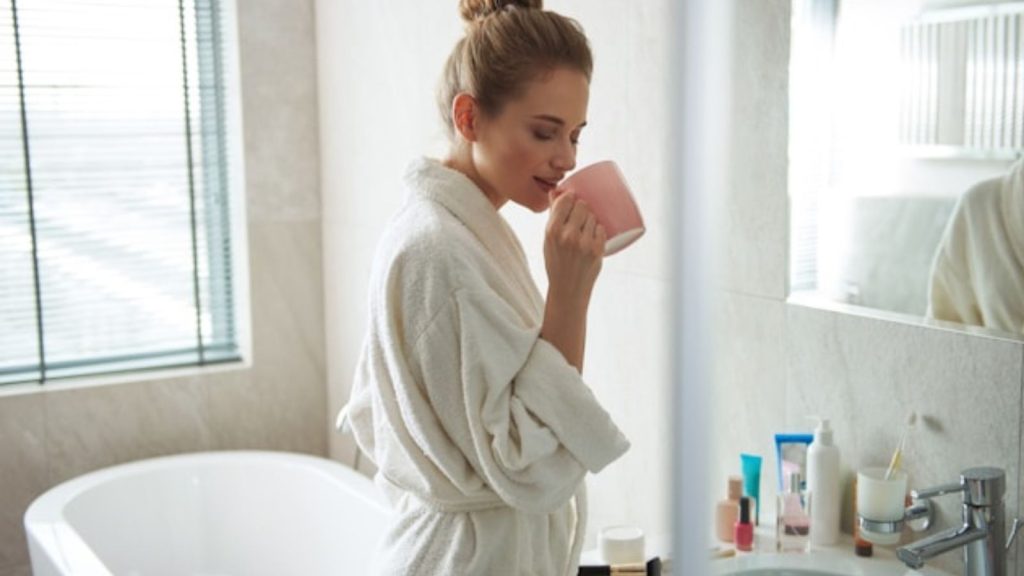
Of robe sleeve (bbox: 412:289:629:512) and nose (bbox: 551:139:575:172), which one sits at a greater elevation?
nose (bbox: 551:139:575:172)

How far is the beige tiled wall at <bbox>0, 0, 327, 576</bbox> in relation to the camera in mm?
2918

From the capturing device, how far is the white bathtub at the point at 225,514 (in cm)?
272

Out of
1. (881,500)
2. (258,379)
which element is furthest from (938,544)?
(258,379)

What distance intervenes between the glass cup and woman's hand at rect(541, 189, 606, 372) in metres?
0.44

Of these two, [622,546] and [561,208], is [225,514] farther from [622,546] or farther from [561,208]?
[561,208]

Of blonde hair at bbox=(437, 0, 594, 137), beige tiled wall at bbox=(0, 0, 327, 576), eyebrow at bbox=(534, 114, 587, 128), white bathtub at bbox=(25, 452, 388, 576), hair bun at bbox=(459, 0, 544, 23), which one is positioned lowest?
white bathtub at bbox=(25, 452, 388, 576)

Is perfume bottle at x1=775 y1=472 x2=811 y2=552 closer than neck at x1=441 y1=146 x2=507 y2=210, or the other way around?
neck at x1=441 y1=146 x2=507 y2=210

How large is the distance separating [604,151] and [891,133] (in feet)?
2.11

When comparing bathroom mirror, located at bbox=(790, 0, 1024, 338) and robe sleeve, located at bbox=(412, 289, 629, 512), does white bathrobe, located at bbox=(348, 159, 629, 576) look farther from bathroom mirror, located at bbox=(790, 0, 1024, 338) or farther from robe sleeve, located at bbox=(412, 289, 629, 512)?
bathroom mirror, located at bbox=(790, 0, 1024, 338)

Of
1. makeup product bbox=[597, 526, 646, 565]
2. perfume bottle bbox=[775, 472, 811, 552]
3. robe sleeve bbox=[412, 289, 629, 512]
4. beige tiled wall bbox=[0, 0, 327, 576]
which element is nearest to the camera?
robe sleeve bbox=[412, 289, 629, 512]

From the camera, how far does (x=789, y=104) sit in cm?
146

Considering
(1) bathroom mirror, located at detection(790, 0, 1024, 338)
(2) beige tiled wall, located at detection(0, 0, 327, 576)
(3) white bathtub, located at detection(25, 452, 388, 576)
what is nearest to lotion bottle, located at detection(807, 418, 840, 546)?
(1) bathroom mirror, located at detection(790, 0, 1024, 338)

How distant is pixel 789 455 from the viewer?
1537 mm

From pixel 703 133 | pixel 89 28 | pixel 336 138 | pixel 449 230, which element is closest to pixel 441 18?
pixel 336 138
